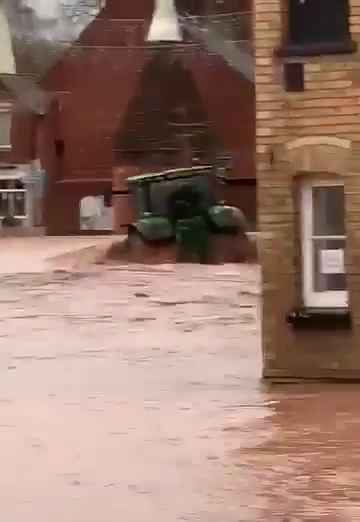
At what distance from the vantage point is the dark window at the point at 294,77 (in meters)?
13.4

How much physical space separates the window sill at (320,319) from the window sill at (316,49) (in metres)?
2.67

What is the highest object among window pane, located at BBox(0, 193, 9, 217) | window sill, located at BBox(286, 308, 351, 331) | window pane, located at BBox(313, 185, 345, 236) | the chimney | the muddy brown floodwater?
the chimney

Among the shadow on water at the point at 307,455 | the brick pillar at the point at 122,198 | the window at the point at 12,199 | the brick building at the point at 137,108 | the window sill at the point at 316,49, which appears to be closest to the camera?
the shadow on water at the point at 307,455

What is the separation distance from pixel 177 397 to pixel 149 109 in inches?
1267

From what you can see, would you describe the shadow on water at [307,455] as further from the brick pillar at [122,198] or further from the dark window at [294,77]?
the brick pillar at [122,198]

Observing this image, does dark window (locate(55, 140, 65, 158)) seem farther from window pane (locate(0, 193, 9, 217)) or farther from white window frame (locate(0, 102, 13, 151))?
window pane (locate(0, 193, 9, 217))

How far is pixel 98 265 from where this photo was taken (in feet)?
110

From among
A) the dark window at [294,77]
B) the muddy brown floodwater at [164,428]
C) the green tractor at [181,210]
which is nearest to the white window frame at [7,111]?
the green tractor at [181,210]

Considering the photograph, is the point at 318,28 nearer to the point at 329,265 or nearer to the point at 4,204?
the point at 329,265

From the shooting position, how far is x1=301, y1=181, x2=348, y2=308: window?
44.4 feet

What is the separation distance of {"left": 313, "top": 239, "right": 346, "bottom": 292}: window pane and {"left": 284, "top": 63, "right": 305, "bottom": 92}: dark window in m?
1.63

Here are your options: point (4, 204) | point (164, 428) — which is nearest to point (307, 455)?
point (164, 428)

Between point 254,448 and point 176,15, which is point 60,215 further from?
point 254,448

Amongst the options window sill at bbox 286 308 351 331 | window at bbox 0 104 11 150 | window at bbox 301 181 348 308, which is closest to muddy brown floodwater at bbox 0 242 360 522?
window sill at bbox 286 308 351 331
